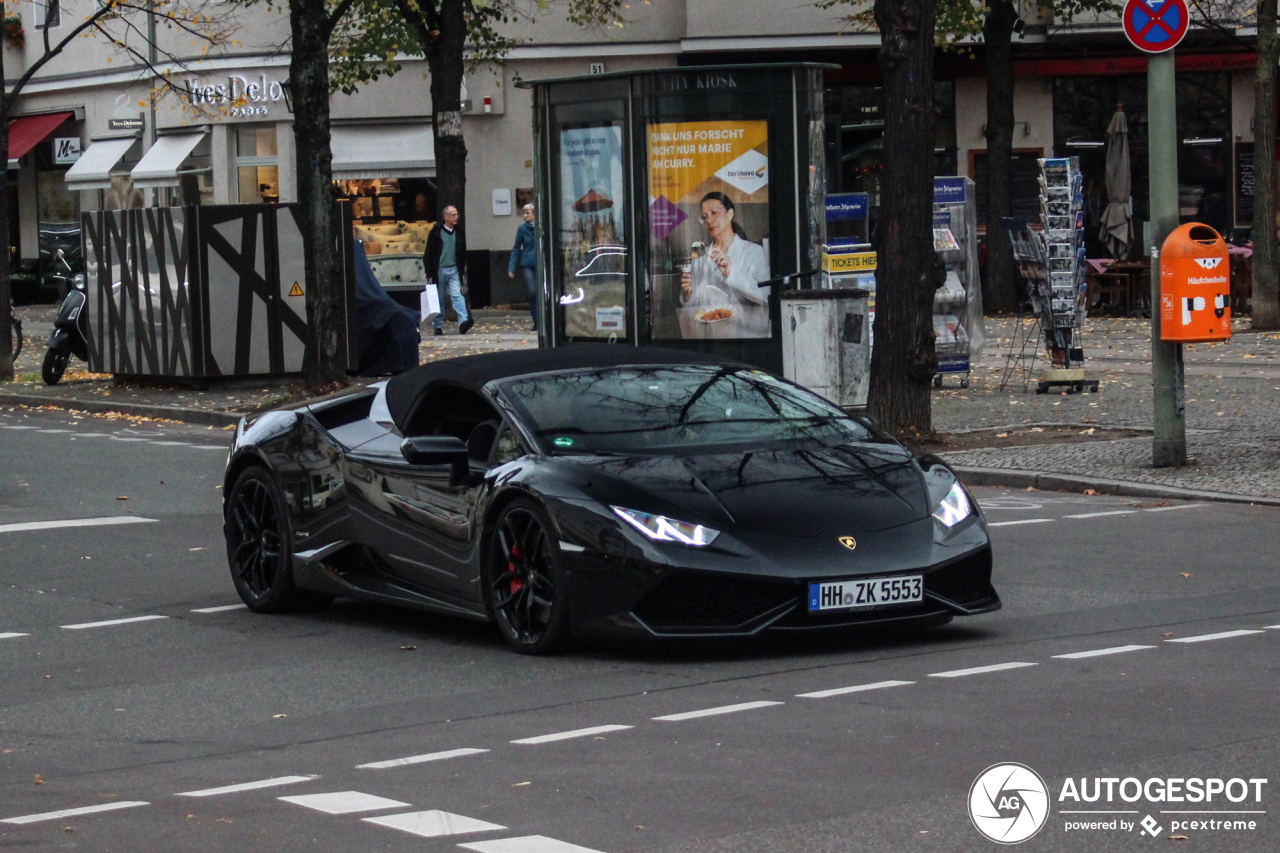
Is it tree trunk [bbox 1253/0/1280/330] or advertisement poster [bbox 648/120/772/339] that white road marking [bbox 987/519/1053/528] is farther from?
tree trunk [bbox 1253/0/1280/330]

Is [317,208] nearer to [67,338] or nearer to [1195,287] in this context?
[67,338]

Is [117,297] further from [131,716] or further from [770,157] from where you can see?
[131,716]

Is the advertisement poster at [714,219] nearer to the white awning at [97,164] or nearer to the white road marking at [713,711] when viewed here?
the white road marking at [713,711]

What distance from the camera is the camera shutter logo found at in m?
5.40

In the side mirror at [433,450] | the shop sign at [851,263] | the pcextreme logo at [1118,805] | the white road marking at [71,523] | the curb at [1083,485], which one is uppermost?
the shop sign at [851,263]

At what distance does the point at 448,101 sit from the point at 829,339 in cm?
1528

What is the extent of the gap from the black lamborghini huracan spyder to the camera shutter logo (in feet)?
6.95

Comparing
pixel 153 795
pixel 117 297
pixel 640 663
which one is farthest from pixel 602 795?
pixel 117 297

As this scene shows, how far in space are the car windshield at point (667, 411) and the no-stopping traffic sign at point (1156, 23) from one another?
238 inches

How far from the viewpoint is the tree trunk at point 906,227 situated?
16219 millimetres

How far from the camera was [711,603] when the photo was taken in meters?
8.04

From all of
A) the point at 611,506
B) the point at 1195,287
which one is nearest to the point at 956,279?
the point at 1195,287

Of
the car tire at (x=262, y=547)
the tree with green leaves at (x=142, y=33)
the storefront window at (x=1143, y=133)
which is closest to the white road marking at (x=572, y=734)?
the car tire at (x=262, y=547)

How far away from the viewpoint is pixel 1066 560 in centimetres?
1088
